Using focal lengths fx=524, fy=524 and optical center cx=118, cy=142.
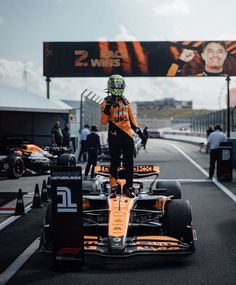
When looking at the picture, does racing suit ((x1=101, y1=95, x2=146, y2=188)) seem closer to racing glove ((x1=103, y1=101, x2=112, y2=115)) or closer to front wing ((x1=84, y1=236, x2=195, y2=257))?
racing glove ((x1=103, y1=101, x2=112, y2=115))

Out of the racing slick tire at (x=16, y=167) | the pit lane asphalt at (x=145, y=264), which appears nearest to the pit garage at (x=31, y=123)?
the racing slick tire at (x=16, y=167)

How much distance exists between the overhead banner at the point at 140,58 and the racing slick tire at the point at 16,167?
13.1 metres

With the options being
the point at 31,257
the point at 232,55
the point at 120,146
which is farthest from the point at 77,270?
the point at 232,55

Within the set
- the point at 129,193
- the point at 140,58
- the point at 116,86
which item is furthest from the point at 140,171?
the point at 140,58

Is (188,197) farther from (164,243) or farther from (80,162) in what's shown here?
(80,162)

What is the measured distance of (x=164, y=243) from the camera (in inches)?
222

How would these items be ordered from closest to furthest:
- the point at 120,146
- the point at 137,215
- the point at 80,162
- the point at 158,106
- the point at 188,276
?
the point at 188,276, the point at 137,215, the point at 120,146, the point at 80,162, the point at 158,106

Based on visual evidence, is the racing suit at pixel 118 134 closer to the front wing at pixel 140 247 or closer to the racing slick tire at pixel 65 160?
the front wing at pixel 140 247

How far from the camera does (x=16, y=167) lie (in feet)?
50.5

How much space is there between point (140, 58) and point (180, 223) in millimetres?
22850

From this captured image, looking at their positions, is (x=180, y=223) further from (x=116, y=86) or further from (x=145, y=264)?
(x=116, y=86)

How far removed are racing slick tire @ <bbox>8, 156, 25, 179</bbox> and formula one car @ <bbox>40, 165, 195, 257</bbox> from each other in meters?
8.15

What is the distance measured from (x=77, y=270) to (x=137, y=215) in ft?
4.43

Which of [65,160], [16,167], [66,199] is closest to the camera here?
[66,199]
